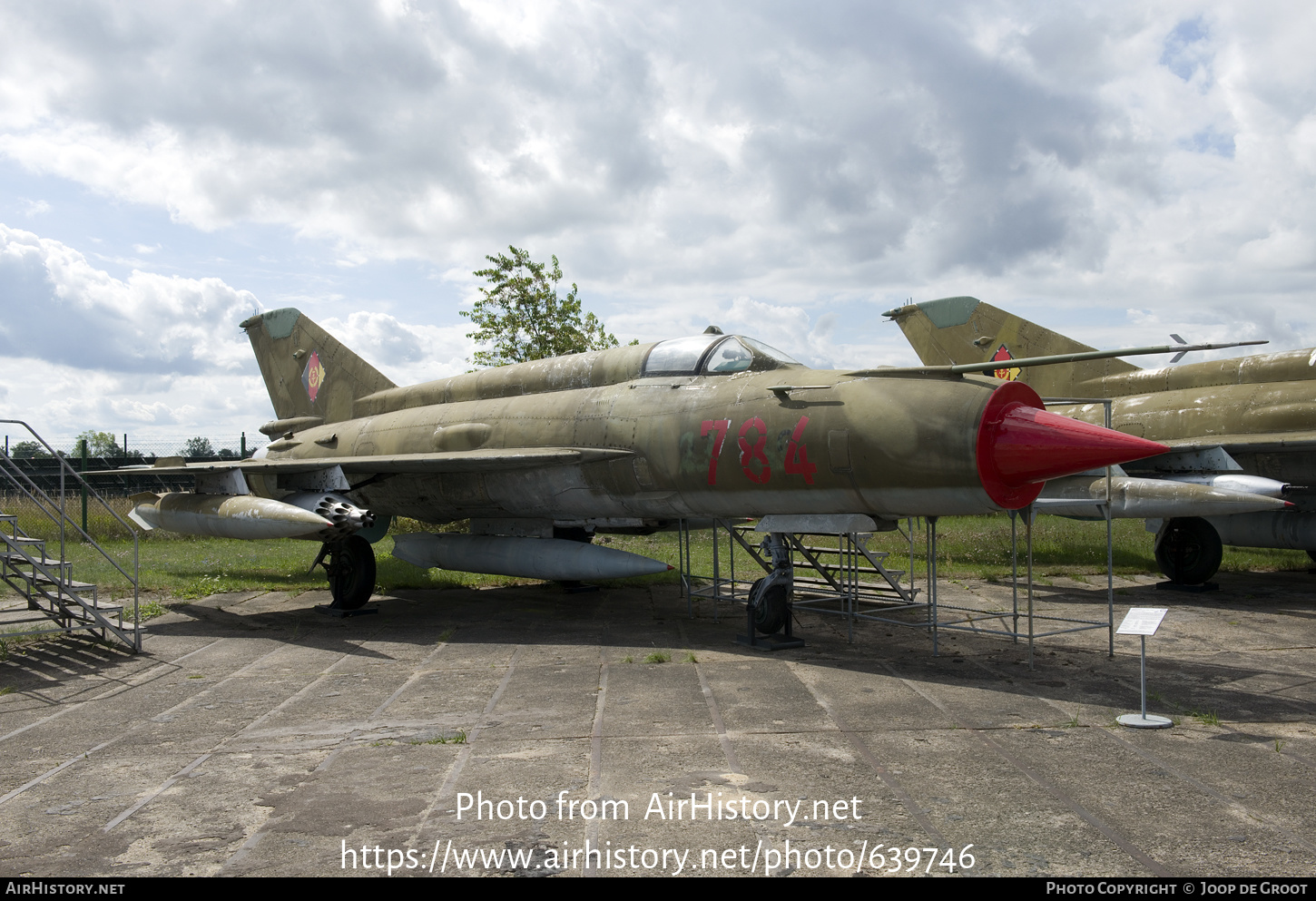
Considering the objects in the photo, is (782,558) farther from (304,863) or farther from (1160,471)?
(1160,471)

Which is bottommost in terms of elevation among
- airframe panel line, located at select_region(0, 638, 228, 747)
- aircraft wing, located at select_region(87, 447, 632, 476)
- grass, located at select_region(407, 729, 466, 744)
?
airframe panel line, located at select_region(0, 638, 228, 747)

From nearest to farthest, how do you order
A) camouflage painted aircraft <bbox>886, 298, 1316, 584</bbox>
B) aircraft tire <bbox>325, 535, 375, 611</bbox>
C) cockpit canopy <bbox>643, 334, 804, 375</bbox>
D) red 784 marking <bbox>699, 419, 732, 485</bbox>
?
1. red 784 marking <bbox>699, 419, 732, 485</bbox>
2. cockpit canopy <bbox>643, 334, 804, 375</bbox>
3. camouflage painted aircraft <bbox>886, 298, 1316, 584</bbox>
4. aircraft tire <bbox>325, 535, 375, 611</bbox>

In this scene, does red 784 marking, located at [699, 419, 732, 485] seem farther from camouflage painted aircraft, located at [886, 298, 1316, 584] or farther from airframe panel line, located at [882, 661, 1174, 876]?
camouflage painted aircraft, located at [886, 298, 1316, 584]

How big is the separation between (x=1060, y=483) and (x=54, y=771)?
33.0ft

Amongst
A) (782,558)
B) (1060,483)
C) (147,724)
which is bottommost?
(147,724)

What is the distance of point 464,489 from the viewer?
11.2 m

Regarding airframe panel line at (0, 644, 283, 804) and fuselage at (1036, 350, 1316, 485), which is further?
fuselage at (1036, 350, 1316, 485)

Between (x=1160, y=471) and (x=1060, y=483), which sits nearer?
(x=1060, y=483)

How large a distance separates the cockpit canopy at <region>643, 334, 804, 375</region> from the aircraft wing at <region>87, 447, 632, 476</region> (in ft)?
3.67

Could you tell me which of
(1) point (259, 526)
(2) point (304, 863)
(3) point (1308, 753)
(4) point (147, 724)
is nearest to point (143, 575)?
(1) point (259, 526)

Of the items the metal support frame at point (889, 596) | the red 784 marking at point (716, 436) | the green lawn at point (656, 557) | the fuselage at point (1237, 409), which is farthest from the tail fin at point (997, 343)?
the red 784 marking at point (716, 436)

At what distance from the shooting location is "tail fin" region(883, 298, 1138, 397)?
1452cm

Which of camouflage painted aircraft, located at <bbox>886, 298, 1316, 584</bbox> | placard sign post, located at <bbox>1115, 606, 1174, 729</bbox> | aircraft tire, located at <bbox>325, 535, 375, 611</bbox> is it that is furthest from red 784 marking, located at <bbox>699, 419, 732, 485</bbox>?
aircraft tire, located at <bbox>325, 535, 375, 611</bbox>

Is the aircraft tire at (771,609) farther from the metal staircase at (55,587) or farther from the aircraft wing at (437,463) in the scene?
the metal staircase at (55,587)
